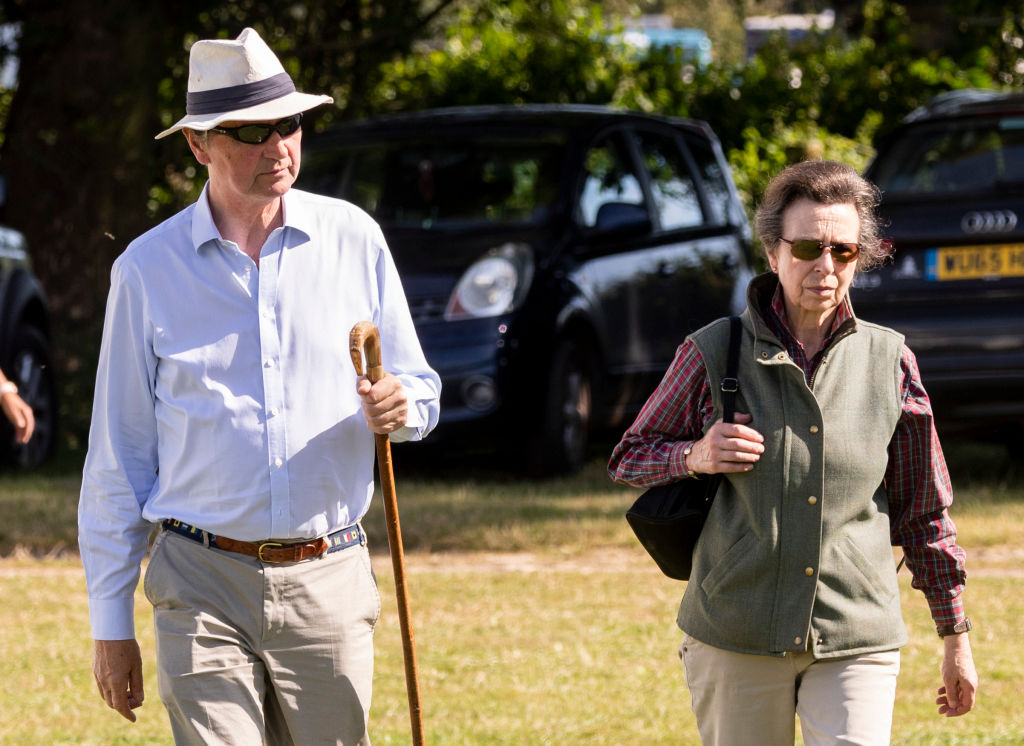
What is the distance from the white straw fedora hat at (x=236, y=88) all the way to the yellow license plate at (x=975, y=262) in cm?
583

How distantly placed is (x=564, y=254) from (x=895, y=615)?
19.7ft

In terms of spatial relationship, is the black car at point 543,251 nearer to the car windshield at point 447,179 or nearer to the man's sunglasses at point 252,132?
the car windshield at point 447,179

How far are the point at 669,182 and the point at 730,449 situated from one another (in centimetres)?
733

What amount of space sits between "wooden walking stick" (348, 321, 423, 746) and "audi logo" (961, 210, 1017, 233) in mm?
5890

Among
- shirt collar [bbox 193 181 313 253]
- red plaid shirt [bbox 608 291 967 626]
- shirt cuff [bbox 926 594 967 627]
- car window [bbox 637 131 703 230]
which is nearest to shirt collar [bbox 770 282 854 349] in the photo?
red plaid shirt [bbox 608 291 967 626]

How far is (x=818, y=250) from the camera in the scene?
11.6 ft

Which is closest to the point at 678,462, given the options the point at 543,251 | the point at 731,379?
the point at 731,379

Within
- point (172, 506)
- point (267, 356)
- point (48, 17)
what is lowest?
point (172, 506)

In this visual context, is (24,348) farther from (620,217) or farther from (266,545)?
(266,545)

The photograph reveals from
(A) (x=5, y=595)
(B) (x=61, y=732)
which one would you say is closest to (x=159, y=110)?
(A) (x=5, y=595)

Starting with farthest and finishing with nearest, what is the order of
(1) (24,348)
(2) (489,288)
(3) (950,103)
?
(1) (24,348)
(3) (950,103)
(2) (489,288)

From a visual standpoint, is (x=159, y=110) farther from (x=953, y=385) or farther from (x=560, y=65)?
(x=953, y=385)

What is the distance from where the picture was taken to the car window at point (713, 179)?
10.9 metres

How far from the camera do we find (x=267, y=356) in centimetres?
343
